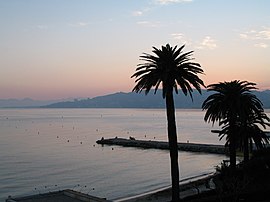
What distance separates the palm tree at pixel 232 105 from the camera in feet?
100

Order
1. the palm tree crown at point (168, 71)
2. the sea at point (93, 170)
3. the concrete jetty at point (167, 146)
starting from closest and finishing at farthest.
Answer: the palm tree crown at point (168, 71) → the sea at point (93, 170) → the concrete jetty at point (167, 146)

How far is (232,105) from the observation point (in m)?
30.4

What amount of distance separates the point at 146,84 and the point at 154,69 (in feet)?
4.19

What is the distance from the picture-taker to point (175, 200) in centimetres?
2919

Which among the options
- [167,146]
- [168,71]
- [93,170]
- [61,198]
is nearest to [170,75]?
[168,71]

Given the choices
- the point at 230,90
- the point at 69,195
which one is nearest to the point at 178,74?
the point at 230,90

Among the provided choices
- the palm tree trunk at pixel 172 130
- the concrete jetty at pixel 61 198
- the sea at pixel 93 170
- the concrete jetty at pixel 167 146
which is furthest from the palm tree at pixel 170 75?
the concrete jetty at pixel 167 146

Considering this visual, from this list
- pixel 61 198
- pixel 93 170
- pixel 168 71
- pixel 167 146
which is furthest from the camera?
pixel 167 146

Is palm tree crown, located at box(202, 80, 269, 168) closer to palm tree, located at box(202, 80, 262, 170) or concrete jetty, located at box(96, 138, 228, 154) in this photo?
palm tree, located at box(202, 80, 262, 170)

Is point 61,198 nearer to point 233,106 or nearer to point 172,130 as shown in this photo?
point 172,130

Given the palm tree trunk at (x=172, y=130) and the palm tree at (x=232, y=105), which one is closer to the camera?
the palm tree trunk at (x=172, y=130)

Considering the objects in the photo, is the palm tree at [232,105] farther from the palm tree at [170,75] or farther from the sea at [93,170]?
the sea at [93,170]

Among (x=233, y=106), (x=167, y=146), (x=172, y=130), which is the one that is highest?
(x=233, y=106)

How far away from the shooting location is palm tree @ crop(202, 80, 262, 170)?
100 feet
